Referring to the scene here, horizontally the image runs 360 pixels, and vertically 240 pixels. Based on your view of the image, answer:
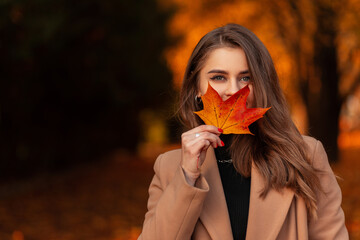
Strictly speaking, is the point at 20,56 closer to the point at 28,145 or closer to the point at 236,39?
the point at 28,145

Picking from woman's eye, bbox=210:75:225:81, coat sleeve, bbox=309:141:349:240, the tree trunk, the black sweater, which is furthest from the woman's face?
the tree trunk

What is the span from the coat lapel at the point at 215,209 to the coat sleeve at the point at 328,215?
0.37 m

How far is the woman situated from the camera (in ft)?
6.61

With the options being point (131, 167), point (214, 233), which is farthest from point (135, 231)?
point (131, 167)

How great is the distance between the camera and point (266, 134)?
2.20 m

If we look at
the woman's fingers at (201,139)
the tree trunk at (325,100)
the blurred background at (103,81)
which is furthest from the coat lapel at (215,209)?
the tree trunk at (325,100)

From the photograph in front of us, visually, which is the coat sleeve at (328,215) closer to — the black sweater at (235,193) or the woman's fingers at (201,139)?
the black sweater at (235,193)

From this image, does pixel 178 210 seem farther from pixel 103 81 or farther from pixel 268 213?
pixel 103 81

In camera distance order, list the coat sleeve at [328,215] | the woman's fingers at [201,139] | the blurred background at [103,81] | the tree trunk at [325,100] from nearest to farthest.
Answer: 1. the woman's fingers at [201,139]
2. the coat sleeve at [328,215]
3. the blurred background at [103,81]
4. the tree trunk at [325,100]

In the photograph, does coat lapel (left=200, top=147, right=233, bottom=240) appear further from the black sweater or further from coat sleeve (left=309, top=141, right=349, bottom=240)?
coat sleeve (left=309, top=141, right=349, bottom=240)

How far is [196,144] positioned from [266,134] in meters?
0.42

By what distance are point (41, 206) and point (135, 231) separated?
10.2 feet

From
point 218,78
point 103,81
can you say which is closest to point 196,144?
point 218,78

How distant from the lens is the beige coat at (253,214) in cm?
201
